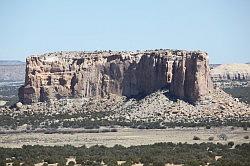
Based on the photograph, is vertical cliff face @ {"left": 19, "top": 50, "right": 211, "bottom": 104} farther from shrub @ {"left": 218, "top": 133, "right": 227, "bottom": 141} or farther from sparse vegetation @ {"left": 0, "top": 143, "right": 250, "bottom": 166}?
sparse vegetation @ {"left": 0, "top": 143, "right": 250, "bottom": 166}

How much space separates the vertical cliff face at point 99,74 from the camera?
10062 centimetres

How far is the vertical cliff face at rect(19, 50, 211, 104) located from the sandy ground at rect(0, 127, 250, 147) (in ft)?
62.3

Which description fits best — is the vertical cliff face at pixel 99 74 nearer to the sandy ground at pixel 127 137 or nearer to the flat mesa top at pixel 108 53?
the flat mesa top at pixel 108 53

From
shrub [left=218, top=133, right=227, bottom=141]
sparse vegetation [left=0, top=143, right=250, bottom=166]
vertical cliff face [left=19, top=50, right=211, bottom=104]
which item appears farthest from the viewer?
vertical cliff face [left=19, top=50, right=211, bottom=104]

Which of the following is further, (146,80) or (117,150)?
(146,80)

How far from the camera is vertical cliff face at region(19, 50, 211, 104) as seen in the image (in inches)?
3962

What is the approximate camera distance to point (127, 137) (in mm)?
75000

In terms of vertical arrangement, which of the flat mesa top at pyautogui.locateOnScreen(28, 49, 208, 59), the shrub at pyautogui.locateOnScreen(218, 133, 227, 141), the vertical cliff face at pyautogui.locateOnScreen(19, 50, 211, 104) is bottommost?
the shrub at pyautogui.locateOnScreen(218, 133, 227, 141)

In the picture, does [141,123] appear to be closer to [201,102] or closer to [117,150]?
[201,102]

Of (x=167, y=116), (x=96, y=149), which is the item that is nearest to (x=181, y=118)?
(x=167, y=116)

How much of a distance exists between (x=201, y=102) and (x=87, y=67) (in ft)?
76.9

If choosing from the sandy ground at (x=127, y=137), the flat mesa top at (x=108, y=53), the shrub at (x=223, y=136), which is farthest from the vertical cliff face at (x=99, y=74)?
the shrub at (x=223, y=136)

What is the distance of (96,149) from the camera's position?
61531 mm

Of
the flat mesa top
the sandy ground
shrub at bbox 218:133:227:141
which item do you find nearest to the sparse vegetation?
the sandy ground
